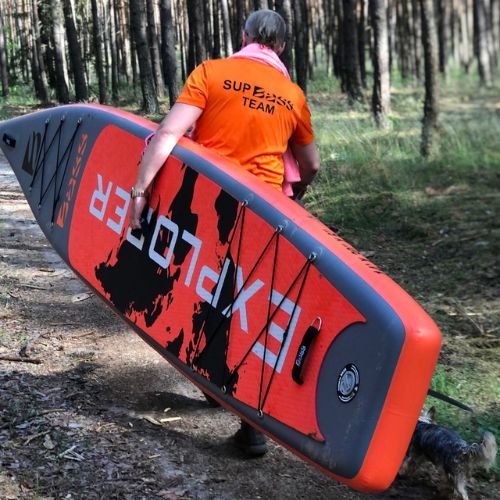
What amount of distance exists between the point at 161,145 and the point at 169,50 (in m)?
14.6

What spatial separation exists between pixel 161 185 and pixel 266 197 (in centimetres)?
70

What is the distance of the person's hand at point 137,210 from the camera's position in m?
3.82

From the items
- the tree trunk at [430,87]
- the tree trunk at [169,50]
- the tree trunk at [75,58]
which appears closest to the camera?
the tree trunk at [430,87]

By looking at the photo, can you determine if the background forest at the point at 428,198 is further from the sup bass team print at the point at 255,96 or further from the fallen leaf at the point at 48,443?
the sup bass team print at the point at 255,96

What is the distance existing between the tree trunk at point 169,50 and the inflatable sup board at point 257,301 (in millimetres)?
12467

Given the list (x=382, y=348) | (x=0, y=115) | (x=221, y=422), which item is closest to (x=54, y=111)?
(x=221, y=422)

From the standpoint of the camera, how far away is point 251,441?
135 inches

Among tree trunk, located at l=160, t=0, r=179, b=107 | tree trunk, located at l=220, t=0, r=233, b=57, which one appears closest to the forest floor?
tree trunk, located at l=160, t=0, r=179, b=107

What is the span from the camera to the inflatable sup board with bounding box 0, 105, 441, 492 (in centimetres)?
263

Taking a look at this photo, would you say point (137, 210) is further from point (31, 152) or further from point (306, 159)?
point (31, 152)

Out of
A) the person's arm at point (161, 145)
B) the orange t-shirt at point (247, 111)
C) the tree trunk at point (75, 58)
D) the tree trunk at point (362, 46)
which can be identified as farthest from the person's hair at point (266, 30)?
the tree trunk at point (362, 46)

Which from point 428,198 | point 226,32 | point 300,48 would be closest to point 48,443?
point 428,198

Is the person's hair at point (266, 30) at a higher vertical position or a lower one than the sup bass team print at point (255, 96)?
higher

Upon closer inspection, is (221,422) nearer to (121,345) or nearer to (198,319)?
(198,319)
